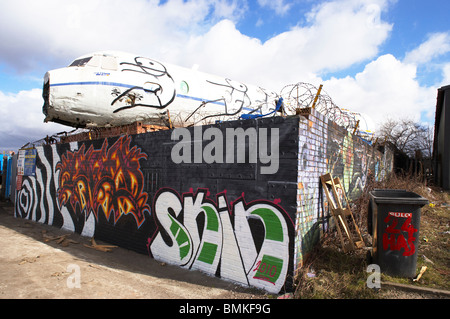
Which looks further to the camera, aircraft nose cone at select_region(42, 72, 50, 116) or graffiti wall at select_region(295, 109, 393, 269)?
aircraft nose cone at select_region(42, 72, 50, 116)

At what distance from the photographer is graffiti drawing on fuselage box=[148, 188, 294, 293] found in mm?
4398

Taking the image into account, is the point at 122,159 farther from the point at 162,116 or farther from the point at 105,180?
the point at 162,116

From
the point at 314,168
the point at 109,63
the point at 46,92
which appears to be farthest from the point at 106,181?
the point at 314,168

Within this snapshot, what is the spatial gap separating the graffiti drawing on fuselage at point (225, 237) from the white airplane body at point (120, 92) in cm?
244

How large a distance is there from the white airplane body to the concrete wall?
1.01 meters

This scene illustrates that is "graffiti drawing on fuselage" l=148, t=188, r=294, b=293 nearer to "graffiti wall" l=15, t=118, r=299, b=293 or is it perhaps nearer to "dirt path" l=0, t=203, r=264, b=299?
"graffiti wall" l=15, t=118, r=299, b=293

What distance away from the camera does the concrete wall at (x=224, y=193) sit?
14.4ft

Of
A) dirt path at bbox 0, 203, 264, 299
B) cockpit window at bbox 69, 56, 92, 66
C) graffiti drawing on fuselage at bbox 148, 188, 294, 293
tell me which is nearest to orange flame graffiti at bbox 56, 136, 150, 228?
graffiti drawing on fuselage at bbox 148, 188, 294, 293

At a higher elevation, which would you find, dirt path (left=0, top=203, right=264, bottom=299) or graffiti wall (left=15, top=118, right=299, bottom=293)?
graffiti wall (left=15, top=118, right=299, bottom=293)

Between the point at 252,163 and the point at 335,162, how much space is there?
2.10 meters

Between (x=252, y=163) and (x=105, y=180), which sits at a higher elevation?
(x=252, y=163)
